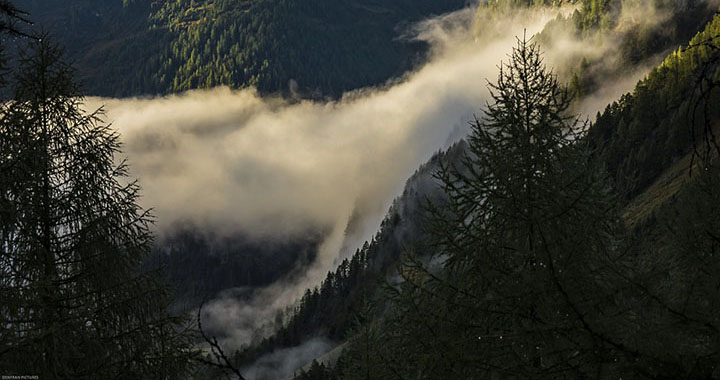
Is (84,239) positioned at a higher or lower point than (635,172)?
higher

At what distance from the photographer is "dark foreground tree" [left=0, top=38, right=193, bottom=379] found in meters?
7.98

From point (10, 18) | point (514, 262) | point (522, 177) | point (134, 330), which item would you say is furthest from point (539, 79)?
point (134, 330)

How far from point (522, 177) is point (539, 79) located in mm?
2588

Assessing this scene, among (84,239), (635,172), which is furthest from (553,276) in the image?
(84,239)

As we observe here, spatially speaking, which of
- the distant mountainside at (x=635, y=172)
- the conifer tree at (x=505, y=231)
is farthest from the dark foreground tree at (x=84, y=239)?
the distant mountainside at (x=635, y=172)

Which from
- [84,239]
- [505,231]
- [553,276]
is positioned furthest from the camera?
[84,239]

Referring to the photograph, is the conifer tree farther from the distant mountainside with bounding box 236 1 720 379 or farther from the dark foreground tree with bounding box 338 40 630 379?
the distant mountainside with bounding box 236 1 720 379

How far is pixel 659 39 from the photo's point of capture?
551 ft

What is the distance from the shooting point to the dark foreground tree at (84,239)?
7.98 meters

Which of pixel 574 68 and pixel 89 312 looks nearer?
pixel 89 312

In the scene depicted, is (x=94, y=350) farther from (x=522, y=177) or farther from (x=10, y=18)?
(x=522, y=177)

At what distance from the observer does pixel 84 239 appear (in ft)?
28.8

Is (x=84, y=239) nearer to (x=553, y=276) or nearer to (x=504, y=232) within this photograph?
(x=504, y=232)

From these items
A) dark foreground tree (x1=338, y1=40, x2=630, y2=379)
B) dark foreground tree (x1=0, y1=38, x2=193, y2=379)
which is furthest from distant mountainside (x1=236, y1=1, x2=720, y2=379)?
dark foreground tree (x1=0, y1=38, x2=193, y2=379)
